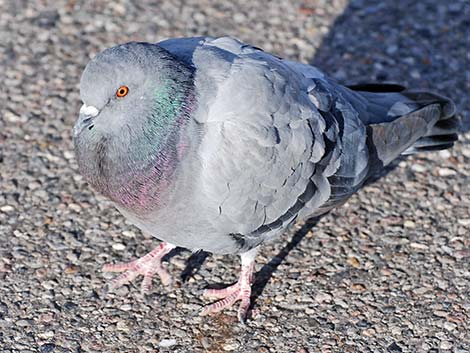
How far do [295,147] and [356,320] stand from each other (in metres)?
1.15

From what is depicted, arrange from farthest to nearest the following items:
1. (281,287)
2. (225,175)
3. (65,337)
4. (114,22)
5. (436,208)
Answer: (114,22) → (436,208) → (281,287) → (65,337) → (225,175)

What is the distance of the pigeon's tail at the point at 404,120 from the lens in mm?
5582

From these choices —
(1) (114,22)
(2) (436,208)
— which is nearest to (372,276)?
(2) (436,208)

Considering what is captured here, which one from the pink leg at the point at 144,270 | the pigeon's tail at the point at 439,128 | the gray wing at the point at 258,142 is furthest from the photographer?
the pigeon's tail at the point at 439,128

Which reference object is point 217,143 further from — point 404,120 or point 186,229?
point 404,120

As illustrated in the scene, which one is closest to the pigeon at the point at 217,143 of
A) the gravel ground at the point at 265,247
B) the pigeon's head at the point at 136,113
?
the pigeon's head at the point at 136,113

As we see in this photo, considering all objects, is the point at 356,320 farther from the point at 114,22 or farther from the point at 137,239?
the point at 114,22

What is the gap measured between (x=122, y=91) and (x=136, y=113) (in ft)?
0.44

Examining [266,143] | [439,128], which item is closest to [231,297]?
[266,143]

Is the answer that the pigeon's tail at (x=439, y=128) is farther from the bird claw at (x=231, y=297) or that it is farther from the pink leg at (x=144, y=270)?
the pink leg at (x=144, y=270)

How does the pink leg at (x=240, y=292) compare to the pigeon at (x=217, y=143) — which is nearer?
the pigeon at (x=217, y=143)

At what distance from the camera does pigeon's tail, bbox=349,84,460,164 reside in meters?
5.58

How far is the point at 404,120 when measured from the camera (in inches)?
221

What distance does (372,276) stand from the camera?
5645mm
